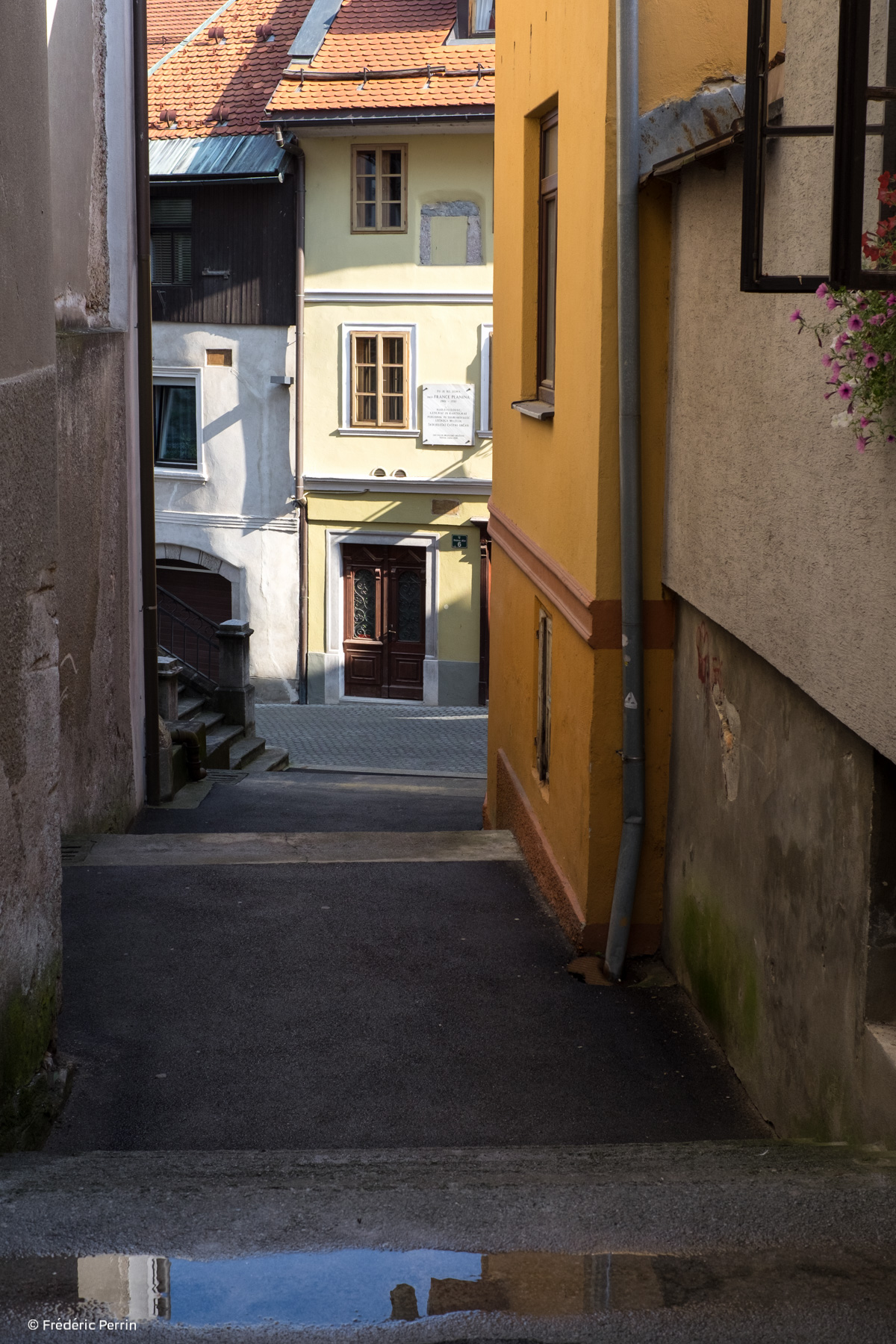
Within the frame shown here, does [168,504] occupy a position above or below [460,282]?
below

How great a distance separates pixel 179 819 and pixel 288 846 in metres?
2.69

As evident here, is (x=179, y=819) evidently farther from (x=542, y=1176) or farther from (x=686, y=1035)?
(x=542, y=1176)

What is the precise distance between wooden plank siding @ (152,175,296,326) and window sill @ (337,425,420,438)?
2.09 meters

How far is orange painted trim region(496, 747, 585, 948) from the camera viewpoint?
718cm

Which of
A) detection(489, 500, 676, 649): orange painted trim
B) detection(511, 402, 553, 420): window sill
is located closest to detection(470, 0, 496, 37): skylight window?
detection(511, 402, 553, 420): window sill

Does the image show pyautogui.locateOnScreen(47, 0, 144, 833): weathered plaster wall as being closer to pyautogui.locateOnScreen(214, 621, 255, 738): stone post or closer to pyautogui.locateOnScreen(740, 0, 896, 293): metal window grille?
pyautogui.locateOnScreen(214, 621, 255, 738): stone post

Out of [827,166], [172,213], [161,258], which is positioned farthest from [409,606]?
[827,166]

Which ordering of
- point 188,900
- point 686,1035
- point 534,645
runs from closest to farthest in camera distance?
point 686,1035 < point 188,900 < point 534,645

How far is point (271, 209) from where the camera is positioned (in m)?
23.4

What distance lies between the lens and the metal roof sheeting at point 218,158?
75.3ft

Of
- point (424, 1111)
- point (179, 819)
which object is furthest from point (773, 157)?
point (179, 819)

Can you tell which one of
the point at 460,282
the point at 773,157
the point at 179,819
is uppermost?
the point at 460,282

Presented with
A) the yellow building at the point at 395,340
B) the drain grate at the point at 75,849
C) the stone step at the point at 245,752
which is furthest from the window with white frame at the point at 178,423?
the drain grate at the point at 75,849

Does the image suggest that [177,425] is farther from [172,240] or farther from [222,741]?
[222,741]
